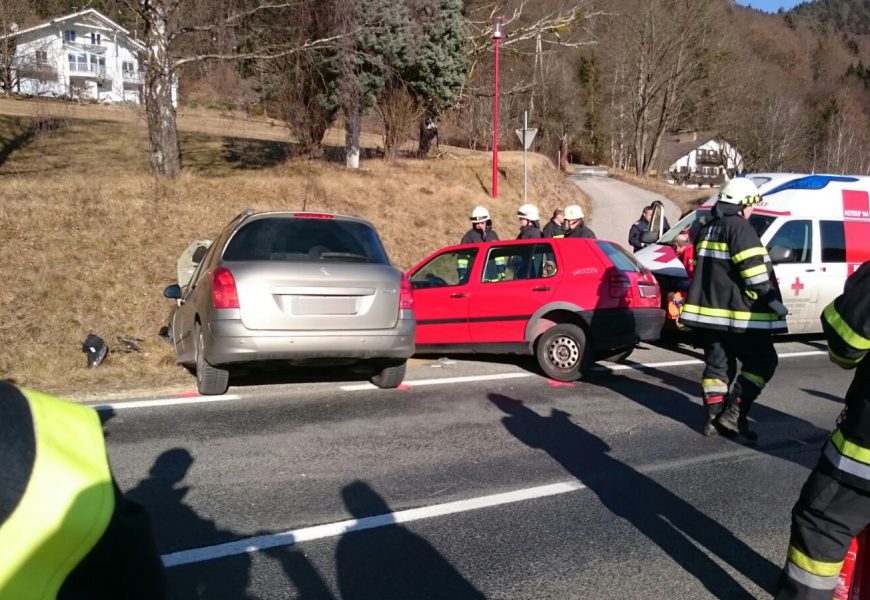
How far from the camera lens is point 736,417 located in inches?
237

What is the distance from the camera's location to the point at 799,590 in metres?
2.89

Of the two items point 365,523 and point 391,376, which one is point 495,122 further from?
point 365,523

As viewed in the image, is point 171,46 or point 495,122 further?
point 495,122

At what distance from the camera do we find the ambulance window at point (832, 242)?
11.1 m

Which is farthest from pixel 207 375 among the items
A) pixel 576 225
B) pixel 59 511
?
pixel 59 511

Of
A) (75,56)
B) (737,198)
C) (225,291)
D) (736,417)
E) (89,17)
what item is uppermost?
(89,17)

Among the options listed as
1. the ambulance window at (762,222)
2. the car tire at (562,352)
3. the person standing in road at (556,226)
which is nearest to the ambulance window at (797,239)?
the ambulance window at (762,222)

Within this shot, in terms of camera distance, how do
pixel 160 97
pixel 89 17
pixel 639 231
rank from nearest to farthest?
pixel 639 231 → pixel 89 17 → pixel 160 97

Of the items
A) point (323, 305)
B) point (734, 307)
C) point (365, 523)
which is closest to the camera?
point (365, 523)

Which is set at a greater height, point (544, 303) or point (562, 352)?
point (544, 303)

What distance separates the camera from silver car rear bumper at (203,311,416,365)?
21.9 feet

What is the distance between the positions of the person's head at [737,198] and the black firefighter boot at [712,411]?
1.42 metres

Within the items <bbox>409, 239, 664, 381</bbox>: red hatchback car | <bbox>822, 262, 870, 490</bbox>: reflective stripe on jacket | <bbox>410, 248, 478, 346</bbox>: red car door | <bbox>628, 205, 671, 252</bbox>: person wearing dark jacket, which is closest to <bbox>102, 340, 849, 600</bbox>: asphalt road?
<bbox>409, 239, 664, 381</bbox>: red hatchback car

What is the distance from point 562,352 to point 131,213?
26.1 feet
